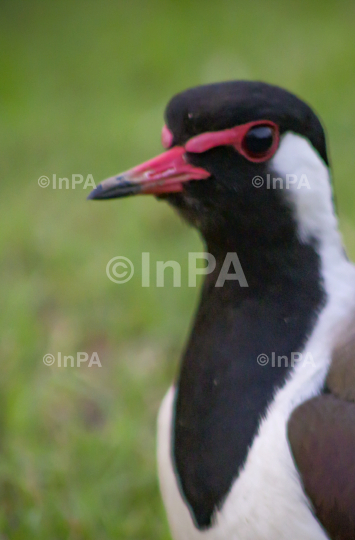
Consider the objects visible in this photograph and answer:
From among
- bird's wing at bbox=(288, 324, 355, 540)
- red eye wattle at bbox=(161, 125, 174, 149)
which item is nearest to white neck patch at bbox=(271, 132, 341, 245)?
red eye wattle at bbox=(161, 125, 174, 149)

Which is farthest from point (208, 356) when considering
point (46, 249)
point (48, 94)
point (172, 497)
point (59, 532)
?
point (48, 94)

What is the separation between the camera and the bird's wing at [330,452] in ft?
7.14

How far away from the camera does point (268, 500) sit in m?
2.33

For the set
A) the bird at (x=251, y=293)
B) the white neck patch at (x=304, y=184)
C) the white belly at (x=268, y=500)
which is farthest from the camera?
the white neck patch at (x=304, y=184)
